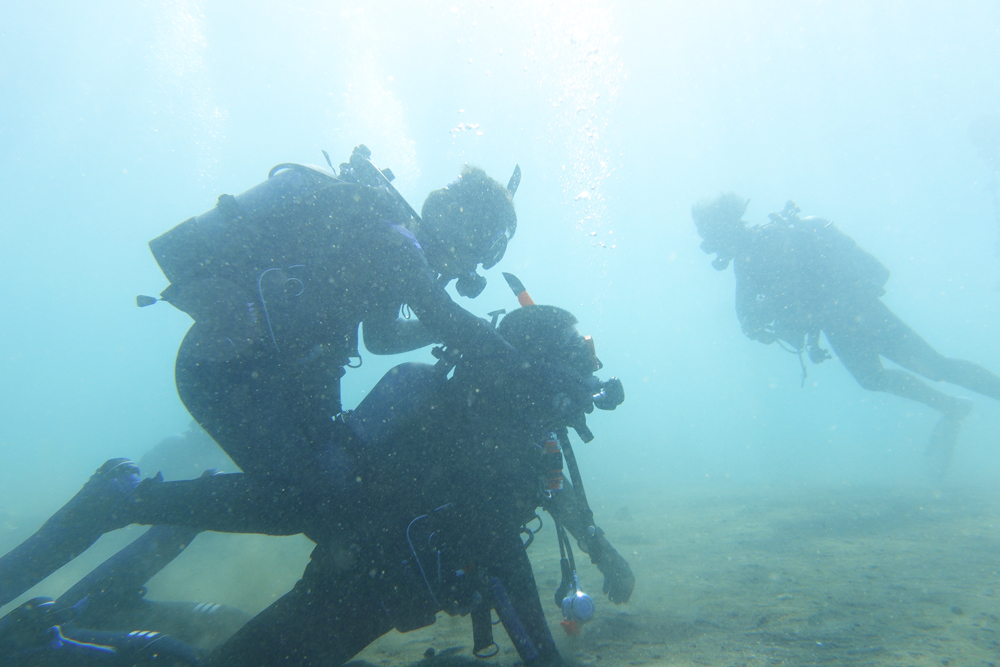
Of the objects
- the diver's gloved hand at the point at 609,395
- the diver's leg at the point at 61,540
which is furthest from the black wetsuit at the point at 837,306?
the diver's leg at the point at 61,540

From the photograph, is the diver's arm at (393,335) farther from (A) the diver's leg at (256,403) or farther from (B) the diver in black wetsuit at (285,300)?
(A) the diver's leg at (256,403)

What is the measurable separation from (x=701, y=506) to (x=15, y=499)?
5351 cm

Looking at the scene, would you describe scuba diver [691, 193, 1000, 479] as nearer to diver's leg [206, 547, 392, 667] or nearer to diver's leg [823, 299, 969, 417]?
diver's leg [823, 299, 969, 417]

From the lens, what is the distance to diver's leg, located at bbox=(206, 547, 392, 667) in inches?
77.9

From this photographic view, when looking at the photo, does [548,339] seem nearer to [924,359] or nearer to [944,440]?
[924,359]

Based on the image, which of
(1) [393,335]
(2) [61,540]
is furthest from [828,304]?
(2) [61,540]

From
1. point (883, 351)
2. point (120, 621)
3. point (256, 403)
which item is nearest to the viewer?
point (256, 403)

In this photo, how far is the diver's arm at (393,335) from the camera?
3.18 metres

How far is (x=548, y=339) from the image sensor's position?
288 centimetres

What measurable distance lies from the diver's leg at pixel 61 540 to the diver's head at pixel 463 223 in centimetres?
238

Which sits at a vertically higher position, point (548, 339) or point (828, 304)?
point (828, 304)

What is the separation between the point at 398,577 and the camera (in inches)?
83.0

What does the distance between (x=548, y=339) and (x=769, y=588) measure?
3799 millimetres

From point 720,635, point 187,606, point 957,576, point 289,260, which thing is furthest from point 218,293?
point 957,576
